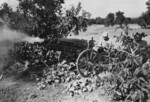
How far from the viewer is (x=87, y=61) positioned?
5.58 metres

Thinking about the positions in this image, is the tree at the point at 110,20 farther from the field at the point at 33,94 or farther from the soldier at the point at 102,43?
the field at the point at 33,94

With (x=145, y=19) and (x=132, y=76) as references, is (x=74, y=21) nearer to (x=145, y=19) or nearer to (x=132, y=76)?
(x=132, y=76)

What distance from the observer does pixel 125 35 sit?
15.0 ft

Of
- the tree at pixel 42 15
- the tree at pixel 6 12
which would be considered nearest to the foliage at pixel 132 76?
the tree at pixel 42 15

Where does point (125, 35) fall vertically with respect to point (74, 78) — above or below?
above

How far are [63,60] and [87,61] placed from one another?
1.23 m

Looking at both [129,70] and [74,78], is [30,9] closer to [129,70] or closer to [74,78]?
[74,78]

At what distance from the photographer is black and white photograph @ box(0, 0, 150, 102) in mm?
4070

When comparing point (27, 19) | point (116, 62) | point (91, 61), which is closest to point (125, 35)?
point (116, 62)

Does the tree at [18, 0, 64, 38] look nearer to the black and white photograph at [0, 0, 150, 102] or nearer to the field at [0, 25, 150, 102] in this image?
the black and white photograph at [0, 0, 150, 102]

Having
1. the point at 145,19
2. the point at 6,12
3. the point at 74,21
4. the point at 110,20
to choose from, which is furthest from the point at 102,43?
the point at 110,20

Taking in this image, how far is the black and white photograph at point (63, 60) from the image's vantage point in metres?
4.07

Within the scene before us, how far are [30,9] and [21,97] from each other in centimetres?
324

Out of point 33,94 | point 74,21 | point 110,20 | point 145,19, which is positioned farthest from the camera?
point 110,20
